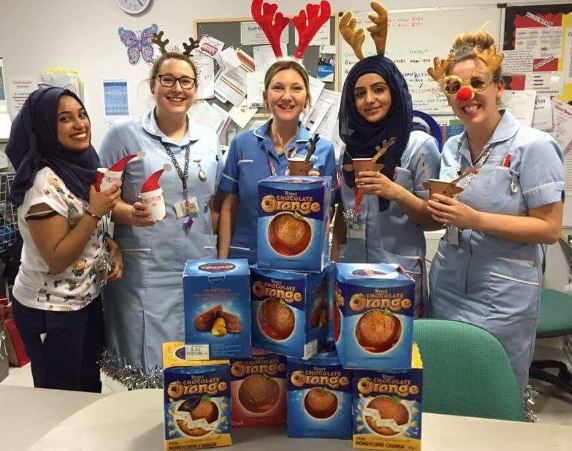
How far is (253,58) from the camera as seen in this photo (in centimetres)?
327

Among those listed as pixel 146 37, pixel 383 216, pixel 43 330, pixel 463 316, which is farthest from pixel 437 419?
pixel 146 37

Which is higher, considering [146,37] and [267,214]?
[146,37]

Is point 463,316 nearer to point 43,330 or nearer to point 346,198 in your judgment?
point 346,198

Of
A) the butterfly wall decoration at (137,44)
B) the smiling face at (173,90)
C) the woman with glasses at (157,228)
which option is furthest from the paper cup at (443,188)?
the butterfly wall decoration at (137,44)

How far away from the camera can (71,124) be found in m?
1.76

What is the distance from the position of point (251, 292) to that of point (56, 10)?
3198 mm

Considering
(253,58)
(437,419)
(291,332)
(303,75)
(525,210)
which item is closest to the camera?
(291,332)

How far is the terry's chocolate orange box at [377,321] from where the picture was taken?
1.03m

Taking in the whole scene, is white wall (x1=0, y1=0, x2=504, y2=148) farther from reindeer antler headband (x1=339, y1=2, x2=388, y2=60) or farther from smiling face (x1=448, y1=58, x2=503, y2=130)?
smiling face (x1=448, y1=58, x2=503, y2=130)

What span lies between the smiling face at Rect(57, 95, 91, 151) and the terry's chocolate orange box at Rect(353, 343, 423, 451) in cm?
129

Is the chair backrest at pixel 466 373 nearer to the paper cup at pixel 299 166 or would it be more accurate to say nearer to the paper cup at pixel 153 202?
the paper cup at pixel 299 166

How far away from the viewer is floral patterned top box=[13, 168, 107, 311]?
1.69m

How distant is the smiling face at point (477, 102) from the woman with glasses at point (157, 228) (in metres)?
0.99

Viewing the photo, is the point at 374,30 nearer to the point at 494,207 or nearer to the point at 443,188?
the point at 443,188
